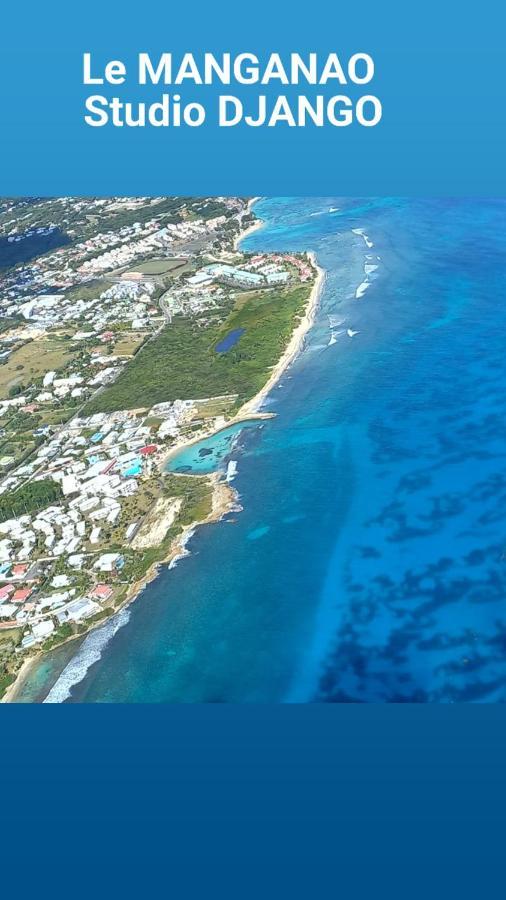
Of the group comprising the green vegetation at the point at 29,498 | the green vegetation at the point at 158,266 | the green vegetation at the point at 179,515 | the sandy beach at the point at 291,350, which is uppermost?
the green vegetation at the point at 158,266

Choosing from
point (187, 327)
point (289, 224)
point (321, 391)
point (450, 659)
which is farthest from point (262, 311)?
point (450, 659)

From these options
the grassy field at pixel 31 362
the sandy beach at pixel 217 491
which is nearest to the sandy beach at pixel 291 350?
the sandy beach at pixel 217 491

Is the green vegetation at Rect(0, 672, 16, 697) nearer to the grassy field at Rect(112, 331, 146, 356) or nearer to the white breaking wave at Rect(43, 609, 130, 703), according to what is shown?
the white breaking wave at Rect(43, 609, 130, 703)

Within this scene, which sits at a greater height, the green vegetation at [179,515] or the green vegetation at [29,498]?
the green vegetation at [29,498]

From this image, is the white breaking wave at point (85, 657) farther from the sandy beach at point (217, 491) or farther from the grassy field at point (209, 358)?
the grassy field at point (209, 358)

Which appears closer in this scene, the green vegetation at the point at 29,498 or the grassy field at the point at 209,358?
the green vegetation at the point at 29,498

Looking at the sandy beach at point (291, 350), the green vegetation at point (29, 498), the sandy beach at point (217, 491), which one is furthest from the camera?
the sandy beach at point (291, 350)

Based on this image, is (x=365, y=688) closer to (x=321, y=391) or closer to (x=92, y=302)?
(x=321, y=391)

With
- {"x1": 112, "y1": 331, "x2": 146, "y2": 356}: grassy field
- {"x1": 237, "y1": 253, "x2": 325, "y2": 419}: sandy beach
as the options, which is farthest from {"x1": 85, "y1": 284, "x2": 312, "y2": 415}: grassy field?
{"x1": 112, "y1": 331, "x2": 146, "y2": 356}: grassy field
